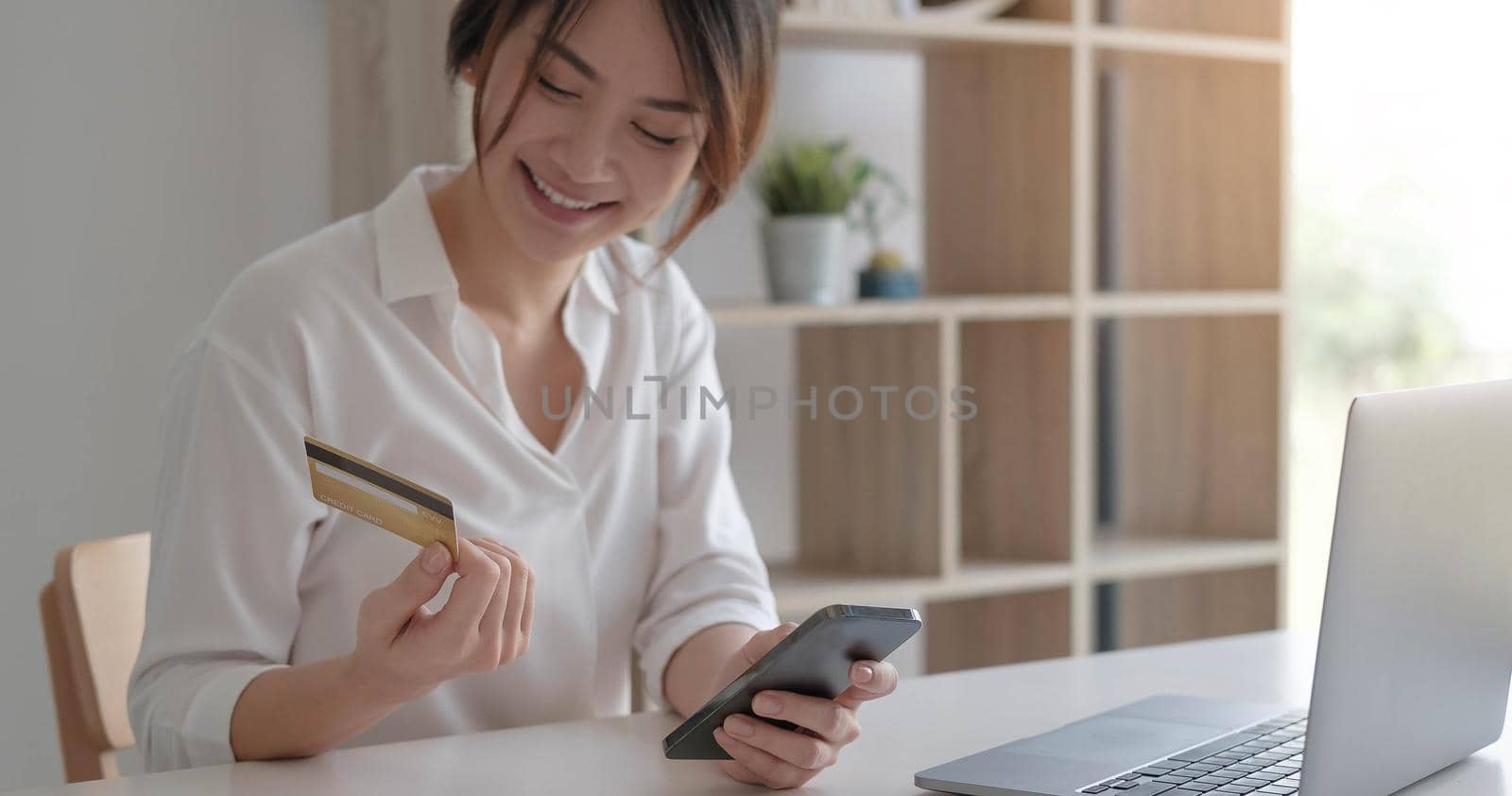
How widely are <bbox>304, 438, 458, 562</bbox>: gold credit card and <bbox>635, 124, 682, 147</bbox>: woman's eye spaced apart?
19.8 inches

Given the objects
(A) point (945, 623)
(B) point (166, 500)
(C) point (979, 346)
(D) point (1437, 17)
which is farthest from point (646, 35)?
(D) point (1437, 17)

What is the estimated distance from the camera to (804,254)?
2.20m

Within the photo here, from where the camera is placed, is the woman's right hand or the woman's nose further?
the woman's nose

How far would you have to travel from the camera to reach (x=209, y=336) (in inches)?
49.7

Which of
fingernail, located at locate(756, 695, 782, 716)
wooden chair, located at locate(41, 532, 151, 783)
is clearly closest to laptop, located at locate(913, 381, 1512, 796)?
fingernail, located at locate(756, 695, 782, 716)

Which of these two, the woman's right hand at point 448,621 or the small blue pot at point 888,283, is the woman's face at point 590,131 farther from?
the small blue pot at point 888,283

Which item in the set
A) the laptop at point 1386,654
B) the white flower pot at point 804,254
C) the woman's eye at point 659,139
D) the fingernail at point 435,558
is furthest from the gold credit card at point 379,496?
the white flower pot at point 804,254

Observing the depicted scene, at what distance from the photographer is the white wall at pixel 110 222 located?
2.07 metres

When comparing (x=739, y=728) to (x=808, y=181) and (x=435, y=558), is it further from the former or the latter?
(x=808, y=181)

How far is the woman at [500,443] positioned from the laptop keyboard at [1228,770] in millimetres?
188

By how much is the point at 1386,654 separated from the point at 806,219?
134cm

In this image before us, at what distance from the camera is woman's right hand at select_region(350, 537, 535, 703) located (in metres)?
1.00

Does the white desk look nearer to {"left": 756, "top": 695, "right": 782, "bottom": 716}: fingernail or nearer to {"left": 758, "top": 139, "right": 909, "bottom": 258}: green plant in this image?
{"left": 756, "top": 695, "right": 782, "bottom": 716}: fingernail

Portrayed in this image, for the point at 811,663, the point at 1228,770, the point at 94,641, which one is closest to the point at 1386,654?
the point at 1228,770
